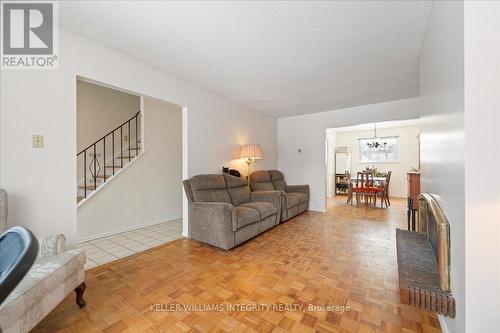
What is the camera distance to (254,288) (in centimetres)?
183

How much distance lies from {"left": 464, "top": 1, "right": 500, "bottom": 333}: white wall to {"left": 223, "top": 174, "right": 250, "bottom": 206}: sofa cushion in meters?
2.86

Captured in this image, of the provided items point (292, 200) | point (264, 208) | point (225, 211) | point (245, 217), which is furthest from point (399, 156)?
point (225, 211)

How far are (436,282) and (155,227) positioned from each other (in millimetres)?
3827

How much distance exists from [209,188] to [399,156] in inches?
271

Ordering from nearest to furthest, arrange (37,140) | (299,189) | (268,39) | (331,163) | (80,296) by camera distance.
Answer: (80,296)
(37,140)
(268,39)
(299,189)
(331,163)

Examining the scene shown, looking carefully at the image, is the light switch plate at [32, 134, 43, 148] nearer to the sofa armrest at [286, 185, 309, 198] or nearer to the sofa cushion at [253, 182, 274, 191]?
the sofa cushion at [253, 182, 274, 191]

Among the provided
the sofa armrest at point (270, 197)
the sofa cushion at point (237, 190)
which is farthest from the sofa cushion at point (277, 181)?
the sofa cushion at point (237, 190)

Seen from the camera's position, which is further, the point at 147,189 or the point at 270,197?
the point at 147,189

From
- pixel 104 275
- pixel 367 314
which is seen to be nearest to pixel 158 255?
pixel 104 275

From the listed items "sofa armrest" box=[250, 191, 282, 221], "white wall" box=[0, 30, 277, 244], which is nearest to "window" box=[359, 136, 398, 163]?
"sofa armrest" box=[250, 191, 282, 221]

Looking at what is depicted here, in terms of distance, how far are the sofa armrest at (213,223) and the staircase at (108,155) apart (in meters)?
1.89

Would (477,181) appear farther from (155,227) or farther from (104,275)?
(155,227)

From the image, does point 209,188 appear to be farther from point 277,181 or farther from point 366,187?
point 366,187

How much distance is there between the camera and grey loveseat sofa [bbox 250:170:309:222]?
3947 mm
